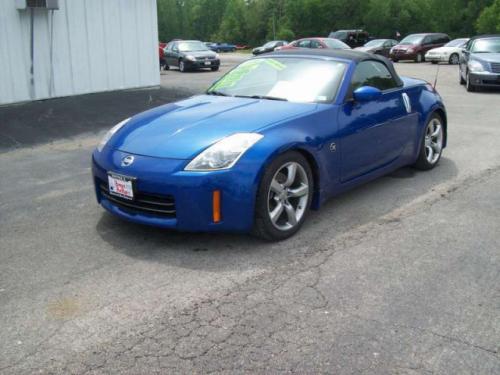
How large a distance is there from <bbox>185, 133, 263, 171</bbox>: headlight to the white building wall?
780 cm

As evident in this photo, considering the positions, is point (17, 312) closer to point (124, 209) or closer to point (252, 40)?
point (124, 209)

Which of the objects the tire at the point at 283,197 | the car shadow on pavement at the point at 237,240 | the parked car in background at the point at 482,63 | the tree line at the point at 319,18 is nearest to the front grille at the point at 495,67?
the parked car in background at the point at 482,63

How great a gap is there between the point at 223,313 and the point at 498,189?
381 cm

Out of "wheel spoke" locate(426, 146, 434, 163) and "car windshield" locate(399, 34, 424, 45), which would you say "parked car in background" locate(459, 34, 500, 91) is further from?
"car windshield" locate(399, 34, 424, 45)

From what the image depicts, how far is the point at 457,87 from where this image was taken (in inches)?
653

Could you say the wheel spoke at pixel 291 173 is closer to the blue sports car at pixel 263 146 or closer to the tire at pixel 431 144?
the blue sports car at pixel 263 146

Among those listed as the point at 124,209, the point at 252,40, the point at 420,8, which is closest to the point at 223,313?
the point at 124,209

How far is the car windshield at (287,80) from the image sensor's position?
5.13m

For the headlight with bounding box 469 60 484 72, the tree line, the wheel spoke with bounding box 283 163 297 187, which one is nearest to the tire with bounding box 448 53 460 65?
the headlight with bounding box 469 60 484 72

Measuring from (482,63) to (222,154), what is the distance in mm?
12838

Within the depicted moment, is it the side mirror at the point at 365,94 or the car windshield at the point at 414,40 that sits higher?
the side mirror at the point at 365,94

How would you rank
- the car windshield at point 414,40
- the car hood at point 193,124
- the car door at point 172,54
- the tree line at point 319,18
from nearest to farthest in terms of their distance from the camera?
1. the car hood at point 193,124
2. the car door at point 172,54
3. the car windshield at point 414,40
4. the tree line at point 319,18

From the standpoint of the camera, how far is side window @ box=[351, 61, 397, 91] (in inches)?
213

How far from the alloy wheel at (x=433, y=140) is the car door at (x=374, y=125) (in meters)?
0.53
